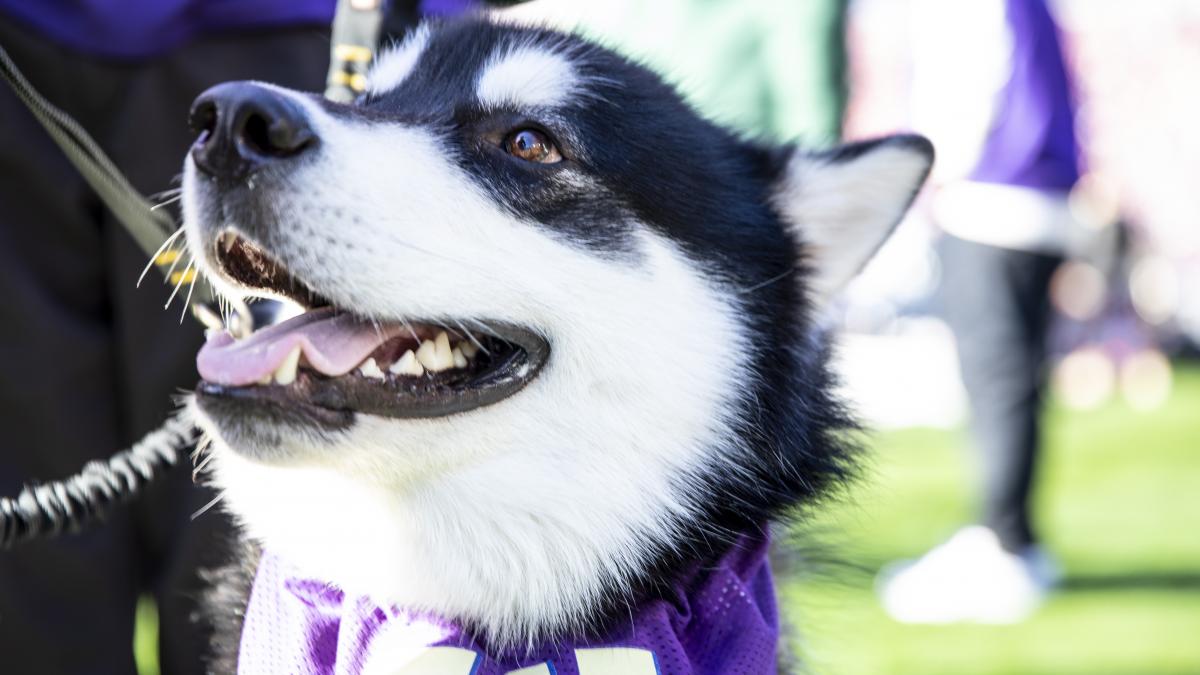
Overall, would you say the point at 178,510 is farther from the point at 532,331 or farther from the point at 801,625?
the point at 801,625

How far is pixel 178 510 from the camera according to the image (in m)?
2.49

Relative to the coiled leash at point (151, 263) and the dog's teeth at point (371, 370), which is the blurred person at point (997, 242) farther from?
the dog's teeth at point (371, 370)

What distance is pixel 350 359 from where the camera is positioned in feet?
5.88

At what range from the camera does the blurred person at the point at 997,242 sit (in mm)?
5168

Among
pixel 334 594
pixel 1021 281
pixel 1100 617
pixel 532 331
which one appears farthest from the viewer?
pixel 1021 281

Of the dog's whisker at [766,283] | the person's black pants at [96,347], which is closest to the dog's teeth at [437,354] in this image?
the dog's whisker at [766,283]

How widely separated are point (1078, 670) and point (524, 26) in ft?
10.7

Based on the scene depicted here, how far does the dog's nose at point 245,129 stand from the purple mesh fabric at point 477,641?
716 millimetres

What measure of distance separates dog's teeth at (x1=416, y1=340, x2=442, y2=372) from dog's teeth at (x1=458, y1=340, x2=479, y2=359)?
0.05m

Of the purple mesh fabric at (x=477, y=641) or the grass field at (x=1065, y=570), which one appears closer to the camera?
the purple mesh fabric at (x=477, y=641)

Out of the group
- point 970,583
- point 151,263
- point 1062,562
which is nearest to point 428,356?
point 151,263

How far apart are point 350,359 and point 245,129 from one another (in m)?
0.37

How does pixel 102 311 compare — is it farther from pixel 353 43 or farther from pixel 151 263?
pixel 353 43

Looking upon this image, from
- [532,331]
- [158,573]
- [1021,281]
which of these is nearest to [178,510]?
→ [158,573]
